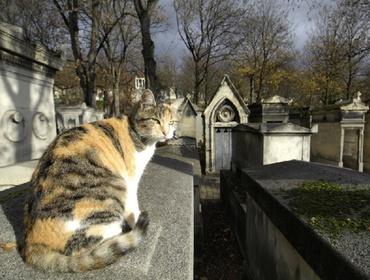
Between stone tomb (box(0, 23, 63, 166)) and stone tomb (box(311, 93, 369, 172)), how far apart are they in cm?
1150

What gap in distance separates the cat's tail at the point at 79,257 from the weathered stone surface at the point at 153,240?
1.3 inches

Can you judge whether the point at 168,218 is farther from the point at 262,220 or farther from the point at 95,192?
the point at 262,220

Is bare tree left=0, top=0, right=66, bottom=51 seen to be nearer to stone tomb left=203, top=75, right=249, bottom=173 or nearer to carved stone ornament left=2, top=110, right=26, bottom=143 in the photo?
stone tomb left=203, top=75, right=249, bottom=173

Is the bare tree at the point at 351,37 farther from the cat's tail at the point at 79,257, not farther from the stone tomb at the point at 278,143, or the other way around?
the cat's tail at the point at 79,257

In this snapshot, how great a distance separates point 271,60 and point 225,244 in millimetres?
22274

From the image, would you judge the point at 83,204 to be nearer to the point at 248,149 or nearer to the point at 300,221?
the point at 300,221

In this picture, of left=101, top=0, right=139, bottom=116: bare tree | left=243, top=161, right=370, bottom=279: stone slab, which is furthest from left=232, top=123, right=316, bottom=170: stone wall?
left=101, top=0, right=139, bottom=116: bare tree

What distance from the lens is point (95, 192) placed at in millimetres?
1820

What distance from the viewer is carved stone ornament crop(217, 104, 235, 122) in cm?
1317

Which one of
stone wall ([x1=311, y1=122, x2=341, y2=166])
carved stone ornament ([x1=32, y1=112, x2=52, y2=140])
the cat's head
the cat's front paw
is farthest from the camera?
stone wall ([x1=311, y1=122, x2=341, y2=166])

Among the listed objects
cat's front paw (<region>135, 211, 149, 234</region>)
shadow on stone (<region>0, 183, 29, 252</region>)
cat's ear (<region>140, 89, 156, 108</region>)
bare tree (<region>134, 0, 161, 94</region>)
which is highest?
bare tree (<region>134, 0, 161, 94</region>)

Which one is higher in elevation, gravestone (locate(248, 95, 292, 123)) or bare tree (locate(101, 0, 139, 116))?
bare tree (locate(101, 0, 139, 116))

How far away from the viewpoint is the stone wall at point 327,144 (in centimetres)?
1245

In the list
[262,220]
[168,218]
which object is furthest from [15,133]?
[262,220]
